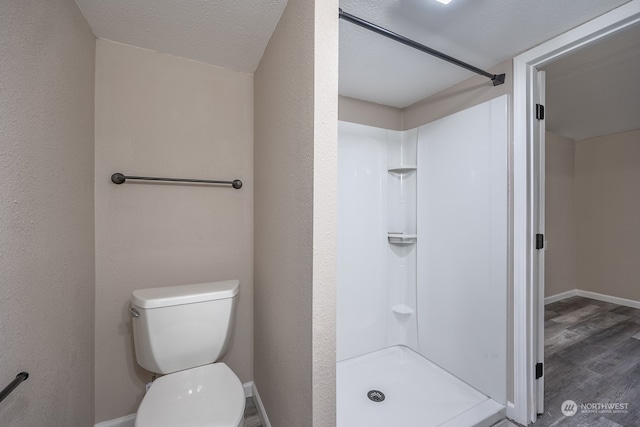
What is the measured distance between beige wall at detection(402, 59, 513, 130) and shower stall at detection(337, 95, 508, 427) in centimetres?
6

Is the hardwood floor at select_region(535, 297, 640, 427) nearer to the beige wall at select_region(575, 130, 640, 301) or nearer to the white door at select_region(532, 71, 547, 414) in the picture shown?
the white door at select_region(532, 71, 547, 414)

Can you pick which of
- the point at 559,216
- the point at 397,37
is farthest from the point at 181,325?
the point at 559,216

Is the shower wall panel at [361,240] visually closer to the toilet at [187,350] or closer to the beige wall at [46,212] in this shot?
the toilet at [187,350]

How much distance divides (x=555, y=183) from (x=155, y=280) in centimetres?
479

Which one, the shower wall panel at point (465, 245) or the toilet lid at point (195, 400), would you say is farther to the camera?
the shower wall panel at point (465, 245)

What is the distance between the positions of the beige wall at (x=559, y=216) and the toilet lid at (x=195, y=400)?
4127 millimetres

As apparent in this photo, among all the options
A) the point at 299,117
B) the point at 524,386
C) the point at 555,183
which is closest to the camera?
the point at 299,117

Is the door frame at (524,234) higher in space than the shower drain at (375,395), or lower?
higher

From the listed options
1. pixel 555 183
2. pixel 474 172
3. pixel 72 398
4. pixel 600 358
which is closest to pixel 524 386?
pixel 474 172

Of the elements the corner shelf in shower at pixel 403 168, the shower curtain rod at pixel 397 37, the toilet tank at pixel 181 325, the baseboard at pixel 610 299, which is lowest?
the baseboard at pixel 610 299

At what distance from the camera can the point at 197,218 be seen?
1583 mm

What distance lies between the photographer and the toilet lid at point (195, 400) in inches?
38.6

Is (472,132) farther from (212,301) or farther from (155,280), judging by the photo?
(155,280)

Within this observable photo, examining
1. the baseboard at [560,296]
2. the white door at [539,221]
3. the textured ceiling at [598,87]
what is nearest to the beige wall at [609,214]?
the baseboard at [560,296]
